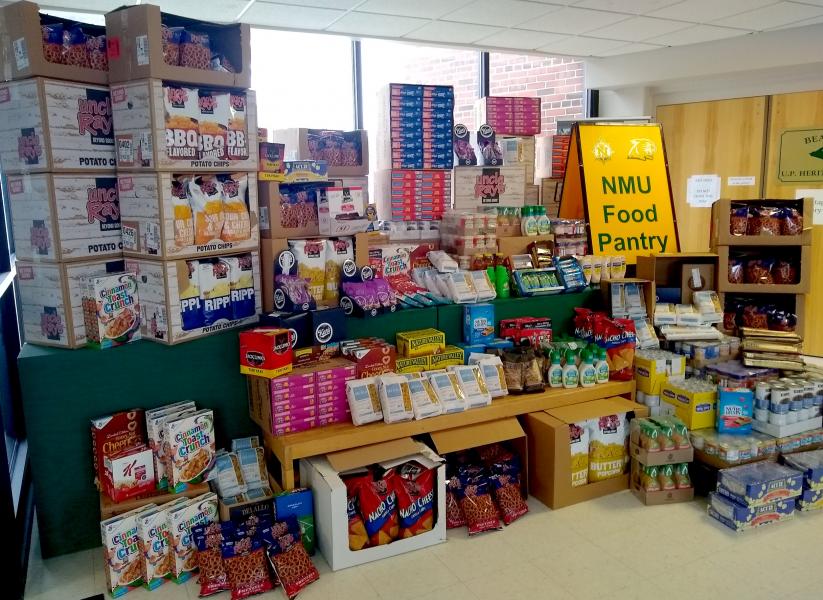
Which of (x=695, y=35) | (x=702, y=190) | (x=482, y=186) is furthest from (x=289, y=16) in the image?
(x=702, y=190)

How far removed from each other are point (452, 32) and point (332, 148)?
1570 millimetres

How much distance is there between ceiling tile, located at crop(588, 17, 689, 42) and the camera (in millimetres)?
5113

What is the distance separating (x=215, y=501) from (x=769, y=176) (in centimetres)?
543

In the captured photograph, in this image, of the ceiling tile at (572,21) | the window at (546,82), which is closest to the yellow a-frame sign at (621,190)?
the ceiling tile at (572,21)

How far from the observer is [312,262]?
344 cm

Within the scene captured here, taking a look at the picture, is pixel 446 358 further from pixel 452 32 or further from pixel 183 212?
pixel 452 32

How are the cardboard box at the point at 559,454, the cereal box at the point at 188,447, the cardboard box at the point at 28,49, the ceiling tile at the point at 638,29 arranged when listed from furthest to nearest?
the ceiling tile at the point at 638,29 → the cardboard box at the point at 559,454 → the cereal box at the point at 188,447 → the cardboard box at the point at 28,49

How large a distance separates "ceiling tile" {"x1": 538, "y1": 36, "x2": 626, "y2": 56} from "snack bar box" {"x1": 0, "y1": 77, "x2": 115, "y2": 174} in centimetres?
412

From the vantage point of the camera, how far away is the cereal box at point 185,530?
2805mm

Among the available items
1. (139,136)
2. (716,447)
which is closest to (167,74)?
(139,136)

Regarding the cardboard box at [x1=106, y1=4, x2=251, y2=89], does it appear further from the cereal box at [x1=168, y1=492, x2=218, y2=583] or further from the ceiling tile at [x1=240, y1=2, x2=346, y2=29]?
the cereal box at [x1=168, y1=492, x2=218, y2=583]

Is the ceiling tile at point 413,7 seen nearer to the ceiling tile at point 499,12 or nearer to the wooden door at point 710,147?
the ceiling tile at point 499,12

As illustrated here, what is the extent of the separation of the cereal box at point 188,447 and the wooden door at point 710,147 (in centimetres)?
474

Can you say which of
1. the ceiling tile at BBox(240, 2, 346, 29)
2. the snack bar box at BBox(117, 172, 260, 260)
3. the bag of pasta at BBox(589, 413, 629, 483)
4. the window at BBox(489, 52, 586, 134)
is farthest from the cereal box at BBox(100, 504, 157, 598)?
the window at BBox(489, 52, 586, 134)
